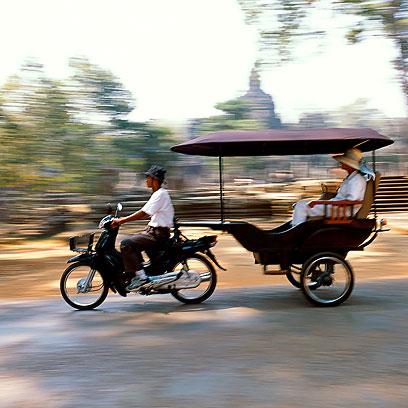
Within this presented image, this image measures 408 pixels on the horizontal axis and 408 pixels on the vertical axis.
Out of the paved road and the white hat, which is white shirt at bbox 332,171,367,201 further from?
the paved road

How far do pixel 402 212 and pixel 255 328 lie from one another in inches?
804

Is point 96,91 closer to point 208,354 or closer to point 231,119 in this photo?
point 231,119

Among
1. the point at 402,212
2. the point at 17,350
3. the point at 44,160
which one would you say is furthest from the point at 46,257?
the point at 402,212

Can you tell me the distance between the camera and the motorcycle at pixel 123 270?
648cm

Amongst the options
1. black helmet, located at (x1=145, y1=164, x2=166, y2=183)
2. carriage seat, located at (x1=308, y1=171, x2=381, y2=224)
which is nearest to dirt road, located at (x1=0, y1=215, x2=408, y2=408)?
carriage seat, located at (x1=308, y1=171, x2=381, y2=224)

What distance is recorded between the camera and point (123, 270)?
653 cm

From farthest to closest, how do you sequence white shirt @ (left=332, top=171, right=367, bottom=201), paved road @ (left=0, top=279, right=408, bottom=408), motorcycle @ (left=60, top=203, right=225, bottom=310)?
white shirt @ (left=332, top=171, right=367, bottom=201), motorcycle @ (left=60, top=203, right=225, bottom=310), paved road @ (left=0, top=279, right=408, bottom=408)

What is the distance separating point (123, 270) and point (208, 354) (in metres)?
2.21

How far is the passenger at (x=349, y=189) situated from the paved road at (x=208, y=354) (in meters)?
1.12

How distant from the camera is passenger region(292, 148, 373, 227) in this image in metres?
6.59

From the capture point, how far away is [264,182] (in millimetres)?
25453

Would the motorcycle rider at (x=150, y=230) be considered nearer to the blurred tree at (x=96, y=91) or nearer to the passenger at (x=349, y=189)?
the passenger at (x=349, y=189)

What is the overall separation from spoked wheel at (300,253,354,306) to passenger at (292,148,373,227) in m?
0.54

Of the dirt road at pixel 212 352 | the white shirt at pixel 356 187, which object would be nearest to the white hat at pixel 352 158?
the white shirt at pixel 356 187
